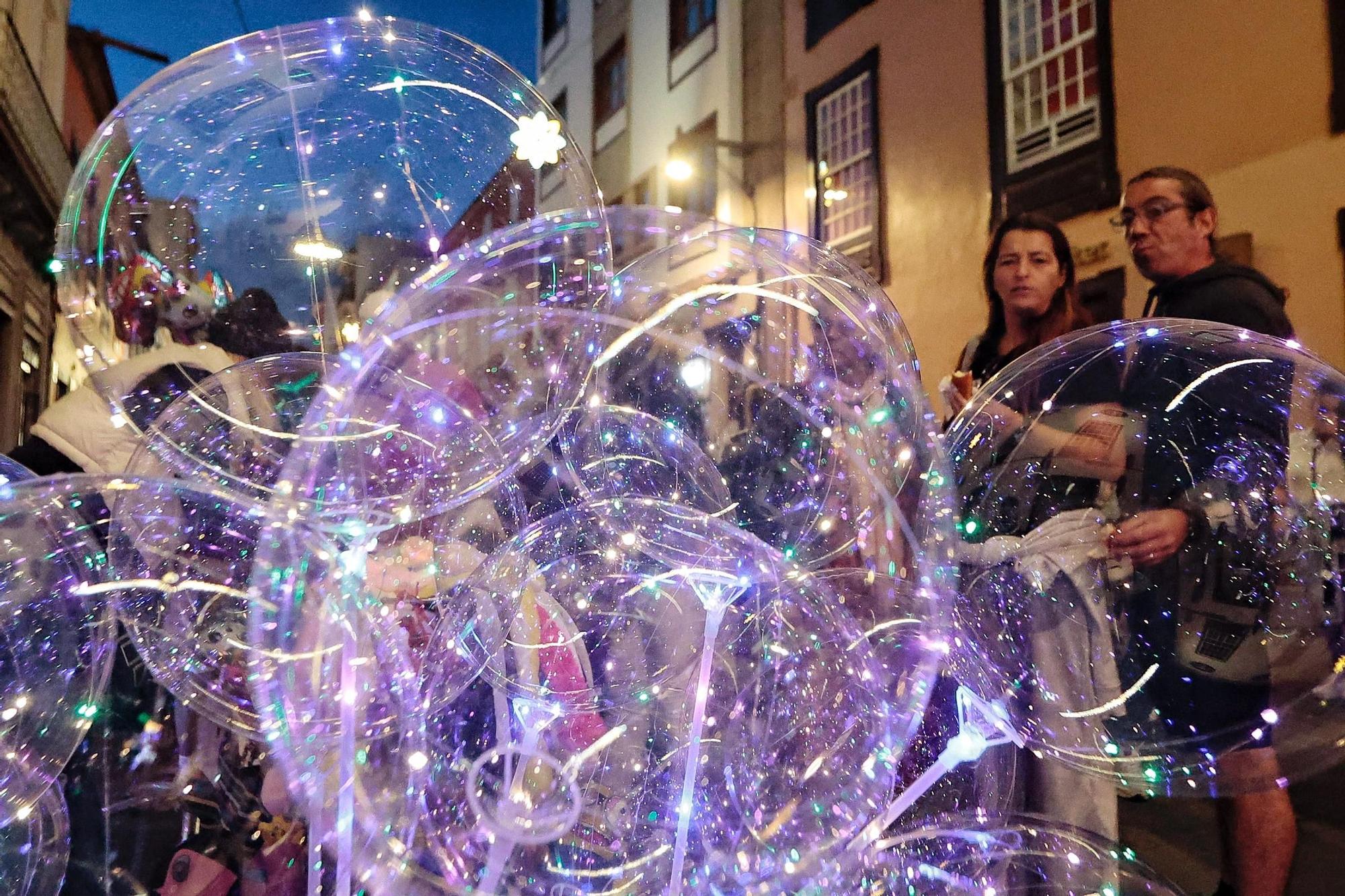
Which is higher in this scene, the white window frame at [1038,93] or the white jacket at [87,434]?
the white window frame at [1038,93]

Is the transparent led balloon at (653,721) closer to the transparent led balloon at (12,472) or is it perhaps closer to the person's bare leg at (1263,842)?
the transparent led balloon at (12,472)

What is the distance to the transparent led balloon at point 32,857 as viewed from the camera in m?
1.01

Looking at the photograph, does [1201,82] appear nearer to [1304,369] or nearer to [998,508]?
[1304,369]

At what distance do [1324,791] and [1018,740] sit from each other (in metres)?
1.33

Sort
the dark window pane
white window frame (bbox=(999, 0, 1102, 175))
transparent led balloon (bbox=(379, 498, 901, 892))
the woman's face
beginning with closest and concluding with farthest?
transparent led balloon (bbox=(379, 498, 901, 892)), the woman's face, white window frame (bbox=(999, 0, 1102, 175)), the dark window pane

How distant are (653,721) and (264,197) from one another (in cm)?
94

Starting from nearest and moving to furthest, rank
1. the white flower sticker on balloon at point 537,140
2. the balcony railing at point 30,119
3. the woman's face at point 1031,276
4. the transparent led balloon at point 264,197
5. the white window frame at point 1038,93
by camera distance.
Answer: the transparent led balloon at point 264,197, the white flower sticker on balloon at point 537,140, the woman's face at point 1031,276, the white window frame at point 1038,93, the balcony railing at point 30,119

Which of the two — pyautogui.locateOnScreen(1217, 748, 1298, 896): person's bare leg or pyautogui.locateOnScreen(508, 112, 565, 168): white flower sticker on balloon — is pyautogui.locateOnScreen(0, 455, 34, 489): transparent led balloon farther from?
pyautogui.locateOnScreen(1217, 748, 1298, 896): person's bare leg

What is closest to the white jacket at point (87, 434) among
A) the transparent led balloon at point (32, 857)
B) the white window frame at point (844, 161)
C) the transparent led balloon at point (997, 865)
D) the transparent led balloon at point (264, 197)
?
the transparent led balloon at point (264, 197)

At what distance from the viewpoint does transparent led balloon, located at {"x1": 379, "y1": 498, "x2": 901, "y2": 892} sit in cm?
100

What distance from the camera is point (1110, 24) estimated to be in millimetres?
3652

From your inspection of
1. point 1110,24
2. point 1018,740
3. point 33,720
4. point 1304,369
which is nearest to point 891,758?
point 1018,740

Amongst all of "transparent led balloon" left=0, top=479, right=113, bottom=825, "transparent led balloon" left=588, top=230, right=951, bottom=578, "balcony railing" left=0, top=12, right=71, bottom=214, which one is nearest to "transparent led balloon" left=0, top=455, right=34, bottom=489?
"transparent led balloon" left=0, top=479, right=113, bottom=825

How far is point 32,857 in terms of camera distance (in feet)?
3.33
